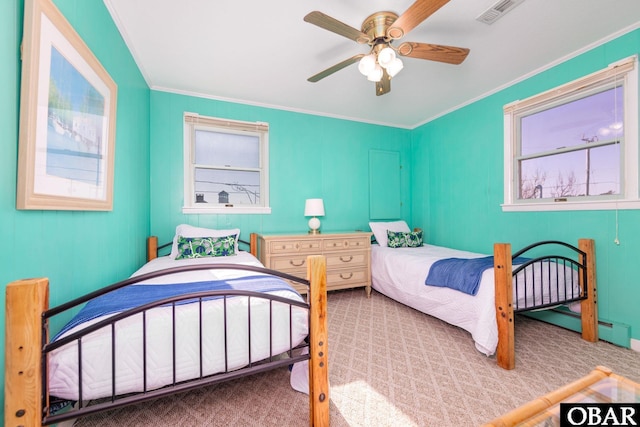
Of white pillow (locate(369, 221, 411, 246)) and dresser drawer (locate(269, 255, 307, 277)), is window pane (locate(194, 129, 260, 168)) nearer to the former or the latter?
dresser drawer (locate(269, 255, 307, 277))

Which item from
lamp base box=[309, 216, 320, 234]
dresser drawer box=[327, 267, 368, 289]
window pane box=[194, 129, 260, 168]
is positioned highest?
window pane box=[194, 129, 260, 168]

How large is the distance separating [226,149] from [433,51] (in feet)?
8.60

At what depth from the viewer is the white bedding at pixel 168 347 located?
3.37ft

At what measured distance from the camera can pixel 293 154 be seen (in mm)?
3723

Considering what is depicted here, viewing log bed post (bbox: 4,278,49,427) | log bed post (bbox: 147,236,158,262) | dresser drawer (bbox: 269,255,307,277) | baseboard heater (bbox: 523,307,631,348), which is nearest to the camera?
log bed post (bbox: 4,278,49,427)

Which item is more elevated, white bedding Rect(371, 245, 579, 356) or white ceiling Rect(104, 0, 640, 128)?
white ceiling Rect(104, 0, 640, 128)

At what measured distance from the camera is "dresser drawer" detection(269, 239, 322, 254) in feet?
10.1

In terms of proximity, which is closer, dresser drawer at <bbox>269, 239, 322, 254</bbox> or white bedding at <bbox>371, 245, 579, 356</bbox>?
white bedding at <bbox>371, 245, 579, 356</bbox>

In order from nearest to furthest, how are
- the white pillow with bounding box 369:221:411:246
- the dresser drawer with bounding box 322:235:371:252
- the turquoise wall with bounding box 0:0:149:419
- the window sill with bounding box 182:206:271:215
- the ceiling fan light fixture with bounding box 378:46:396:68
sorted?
the turquoise wall with bounding box 0:0:149:419
the ceiling fan light fixture with bounding box 378:46:396:68
the window sill with bounding box 182:206:271:215
the dresser drawer with bounding box 322:235:371:252
the white pillow with bounding box 369:221:411:246

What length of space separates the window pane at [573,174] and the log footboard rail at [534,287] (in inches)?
23.1

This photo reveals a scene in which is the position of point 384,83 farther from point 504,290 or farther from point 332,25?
point 504,290

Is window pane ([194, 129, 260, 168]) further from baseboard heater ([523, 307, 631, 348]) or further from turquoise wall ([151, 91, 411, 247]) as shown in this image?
baseboard heater ([523, 307, 631, 348])

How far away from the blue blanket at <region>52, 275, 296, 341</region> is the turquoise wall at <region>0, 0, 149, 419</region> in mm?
182

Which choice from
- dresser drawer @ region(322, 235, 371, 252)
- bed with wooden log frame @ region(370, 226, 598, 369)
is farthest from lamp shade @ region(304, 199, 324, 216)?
bed with wooden log frame @ region(370, 226, 598, 369)
